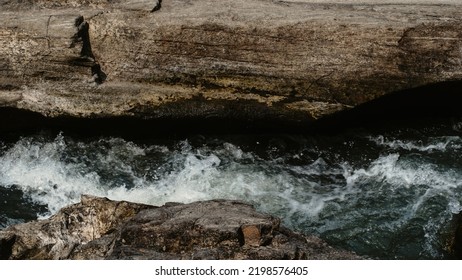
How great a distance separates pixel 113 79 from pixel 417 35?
16.5 ft

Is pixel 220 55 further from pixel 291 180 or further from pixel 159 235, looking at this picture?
pixel 159 235

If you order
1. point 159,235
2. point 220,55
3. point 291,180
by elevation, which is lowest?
point 159,235

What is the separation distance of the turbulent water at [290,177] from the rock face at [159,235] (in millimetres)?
1663

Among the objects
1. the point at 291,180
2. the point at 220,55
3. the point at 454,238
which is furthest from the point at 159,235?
the point at 454,238

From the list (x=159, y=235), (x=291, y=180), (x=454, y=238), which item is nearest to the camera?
(x=159, y=235)

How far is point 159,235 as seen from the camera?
682 cm

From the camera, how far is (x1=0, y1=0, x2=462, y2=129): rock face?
952cm

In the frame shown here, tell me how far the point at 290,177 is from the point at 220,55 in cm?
229

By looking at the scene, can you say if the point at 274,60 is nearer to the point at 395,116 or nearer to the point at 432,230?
the point at 395,116

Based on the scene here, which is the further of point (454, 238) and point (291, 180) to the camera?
point (291, 180)

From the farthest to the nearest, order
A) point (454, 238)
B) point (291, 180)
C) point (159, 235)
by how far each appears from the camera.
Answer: point (291, 180), point (454, 238), point (159, 235)

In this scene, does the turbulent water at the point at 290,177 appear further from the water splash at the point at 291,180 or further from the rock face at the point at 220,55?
the rock face at the point at 220,55

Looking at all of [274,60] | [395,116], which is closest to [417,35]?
[395,116]
